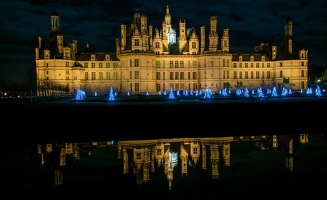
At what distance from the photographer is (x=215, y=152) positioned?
12211 millimetres

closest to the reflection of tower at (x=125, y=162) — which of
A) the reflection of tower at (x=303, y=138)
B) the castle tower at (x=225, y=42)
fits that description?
the reflection of tower at (x=303, y=138)

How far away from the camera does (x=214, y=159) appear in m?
11.2

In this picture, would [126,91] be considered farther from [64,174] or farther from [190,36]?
[64,174]

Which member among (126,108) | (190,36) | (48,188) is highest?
(190,36)

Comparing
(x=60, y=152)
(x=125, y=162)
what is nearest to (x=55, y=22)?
(x=60, y=152)

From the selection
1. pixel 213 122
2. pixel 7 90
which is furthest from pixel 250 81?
pixel 213 122

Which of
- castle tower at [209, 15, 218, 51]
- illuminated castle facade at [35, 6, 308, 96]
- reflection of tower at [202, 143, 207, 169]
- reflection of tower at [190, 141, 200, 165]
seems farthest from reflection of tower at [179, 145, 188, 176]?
castle tower at [209, 15, 218, 51]

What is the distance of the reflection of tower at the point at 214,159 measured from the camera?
944 cm

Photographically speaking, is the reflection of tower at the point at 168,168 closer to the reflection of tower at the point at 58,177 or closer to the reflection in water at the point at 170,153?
the reflection in water at the point at 170,153

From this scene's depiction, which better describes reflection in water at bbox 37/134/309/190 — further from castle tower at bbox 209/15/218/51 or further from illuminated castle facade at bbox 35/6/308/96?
castle tower at bbox 209/15/218/51

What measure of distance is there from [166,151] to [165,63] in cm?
5249

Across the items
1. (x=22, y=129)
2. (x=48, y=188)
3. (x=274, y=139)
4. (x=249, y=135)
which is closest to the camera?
(x=48, y=188)

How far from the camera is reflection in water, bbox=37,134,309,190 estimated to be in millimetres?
10000

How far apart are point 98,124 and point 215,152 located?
24.5ft
